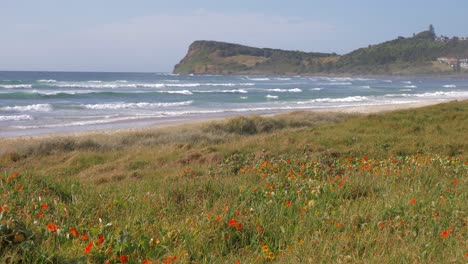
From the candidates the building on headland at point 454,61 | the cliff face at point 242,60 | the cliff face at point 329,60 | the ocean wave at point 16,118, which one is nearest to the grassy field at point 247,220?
the ocean wave at point 16,118

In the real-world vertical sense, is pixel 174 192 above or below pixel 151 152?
above

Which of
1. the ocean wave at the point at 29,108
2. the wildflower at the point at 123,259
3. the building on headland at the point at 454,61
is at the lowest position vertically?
the ocean wave at the point at 29,108

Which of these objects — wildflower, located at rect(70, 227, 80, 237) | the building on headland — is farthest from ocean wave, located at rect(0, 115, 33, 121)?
the building on headland

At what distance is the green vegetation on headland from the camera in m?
154

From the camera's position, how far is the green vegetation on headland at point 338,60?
154 m

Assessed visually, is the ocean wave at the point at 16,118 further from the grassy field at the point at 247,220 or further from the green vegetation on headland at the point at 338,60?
A: the green vegetation on headland at the point at 338,60

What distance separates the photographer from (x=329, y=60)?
568 feet

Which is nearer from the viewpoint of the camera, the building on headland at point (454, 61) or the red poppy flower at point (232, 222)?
the red poppy flower at point (232, 222)

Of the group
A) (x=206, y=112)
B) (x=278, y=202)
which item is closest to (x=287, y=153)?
(x=278, y=202)

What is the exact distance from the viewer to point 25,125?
26312 mm

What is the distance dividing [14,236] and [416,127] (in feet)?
49.0

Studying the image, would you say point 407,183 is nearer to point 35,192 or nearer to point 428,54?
point 35,192

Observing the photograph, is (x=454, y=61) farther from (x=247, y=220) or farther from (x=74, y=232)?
(x=74, y=232)

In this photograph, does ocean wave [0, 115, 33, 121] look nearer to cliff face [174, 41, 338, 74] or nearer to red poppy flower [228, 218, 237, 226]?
red poppy flower [228, 218, 237, 226]
